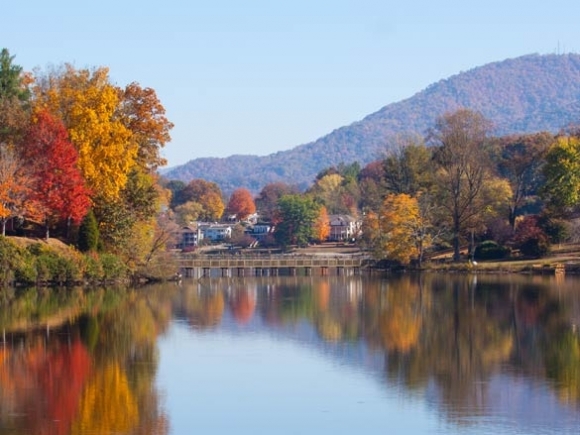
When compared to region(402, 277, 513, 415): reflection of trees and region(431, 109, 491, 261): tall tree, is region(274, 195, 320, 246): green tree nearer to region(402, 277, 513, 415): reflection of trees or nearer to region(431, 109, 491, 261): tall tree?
region(431, 109, 491, 261): tall tree

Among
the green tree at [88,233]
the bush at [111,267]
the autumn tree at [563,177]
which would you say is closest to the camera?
the green tree at [88,233]

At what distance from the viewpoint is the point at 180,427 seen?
2347 centimetres

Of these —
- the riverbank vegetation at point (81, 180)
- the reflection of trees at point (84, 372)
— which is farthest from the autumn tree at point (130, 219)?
the reflection of trees at point (84, 372)

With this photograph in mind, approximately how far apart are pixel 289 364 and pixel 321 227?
337ft

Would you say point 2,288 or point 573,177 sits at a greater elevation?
point 573,177

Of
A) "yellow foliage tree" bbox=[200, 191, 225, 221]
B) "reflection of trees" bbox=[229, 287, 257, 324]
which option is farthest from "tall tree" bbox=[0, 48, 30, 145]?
"yellow foliage tree" bbox=[200, 191, 225, 221]

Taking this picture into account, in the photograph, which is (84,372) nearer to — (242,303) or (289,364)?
(289,364)

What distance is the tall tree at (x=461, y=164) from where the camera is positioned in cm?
8456

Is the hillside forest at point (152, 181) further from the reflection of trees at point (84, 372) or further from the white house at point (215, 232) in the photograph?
the white house at point (215, 232)

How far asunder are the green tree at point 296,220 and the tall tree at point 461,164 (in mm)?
42759

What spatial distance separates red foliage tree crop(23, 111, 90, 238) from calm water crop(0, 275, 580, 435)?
7125 millimetres

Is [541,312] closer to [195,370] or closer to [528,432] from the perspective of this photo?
[195,370]

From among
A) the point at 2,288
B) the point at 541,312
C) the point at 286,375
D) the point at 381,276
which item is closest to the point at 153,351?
the point at 286,375

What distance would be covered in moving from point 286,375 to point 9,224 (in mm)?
39640
